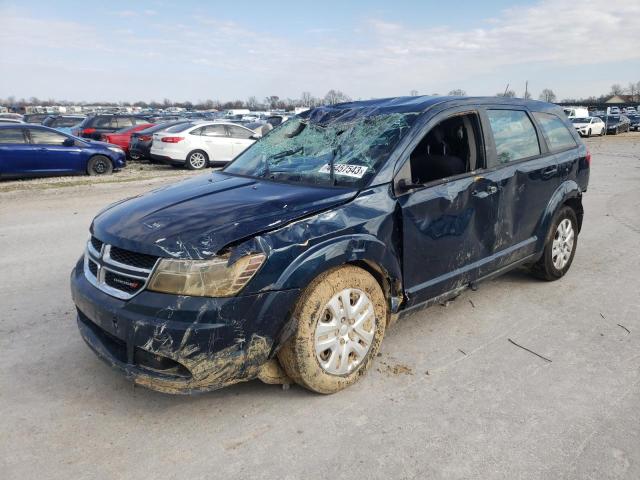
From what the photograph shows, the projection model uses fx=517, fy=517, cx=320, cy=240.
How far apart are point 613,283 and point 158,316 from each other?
4443 mm

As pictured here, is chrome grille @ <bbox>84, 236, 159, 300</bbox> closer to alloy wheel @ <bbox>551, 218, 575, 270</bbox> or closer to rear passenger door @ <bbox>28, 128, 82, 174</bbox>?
alloy wheel @ <bbox>551, 218, 575, 270</bbox>

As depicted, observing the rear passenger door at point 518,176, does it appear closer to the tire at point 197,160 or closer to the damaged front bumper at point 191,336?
the damaged front bumper at point 191,336

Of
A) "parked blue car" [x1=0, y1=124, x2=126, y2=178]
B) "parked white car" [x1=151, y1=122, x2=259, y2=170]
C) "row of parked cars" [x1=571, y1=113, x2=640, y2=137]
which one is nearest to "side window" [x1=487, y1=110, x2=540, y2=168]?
"parked white car" [x1=151, y1=122, x2=259, y2=170]

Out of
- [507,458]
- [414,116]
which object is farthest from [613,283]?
[507,458]

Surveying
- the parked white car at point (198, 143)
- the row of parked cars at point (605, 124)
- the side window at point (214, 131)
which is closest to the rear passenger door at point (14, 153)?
the parked white car at point (198, 143)

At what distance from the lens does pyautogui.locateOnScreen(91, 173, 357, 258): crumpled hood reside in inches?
108

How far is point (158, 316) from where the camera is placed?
8.73 feet

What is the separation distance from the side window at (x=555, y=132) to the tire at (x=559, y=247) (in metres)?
0.62

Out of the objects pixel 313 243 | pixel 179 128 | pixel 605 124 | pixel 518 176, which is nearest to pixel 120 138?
pixel 179 128

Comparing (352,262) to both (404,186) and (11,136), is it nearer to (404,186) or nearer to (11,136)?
(404,186)

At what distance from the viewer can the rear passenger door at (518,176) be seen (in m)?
4.19

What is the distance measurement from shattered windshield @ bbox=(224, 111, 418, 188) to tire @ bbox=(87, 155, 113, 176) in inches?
427

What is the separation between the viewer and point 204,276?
2664 millimetres

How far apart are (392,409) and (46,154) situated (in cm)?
1280
